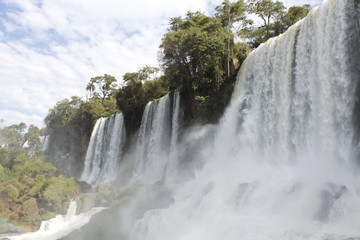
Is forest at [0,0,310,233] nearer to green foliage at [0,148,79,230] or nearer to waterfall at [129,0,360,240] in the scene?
green foliage at [0,148,79,230]

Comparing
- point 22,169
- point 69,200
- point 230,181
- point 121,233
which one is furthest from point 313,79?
point 22,169

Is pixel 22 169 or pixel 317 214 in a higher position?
pixel 22 169

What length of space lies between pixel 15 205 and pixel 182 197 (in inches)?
402

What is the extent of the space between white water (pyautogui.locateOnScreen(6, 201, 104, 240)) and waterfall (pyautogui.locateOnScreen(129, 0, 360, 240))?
4724 mm

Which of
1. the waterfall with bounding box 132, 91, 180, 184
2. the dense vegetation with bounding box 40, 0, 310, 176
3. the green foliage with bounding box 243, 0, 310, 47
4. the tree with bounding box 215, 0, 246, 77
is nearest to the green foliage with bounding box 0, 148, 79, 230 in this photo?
the waterfall with bounding box 132, 91, 180, 184

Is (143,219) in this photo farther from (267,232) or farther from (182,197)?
(267,232)

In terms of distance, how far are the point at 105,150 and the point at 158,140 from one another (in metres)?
10.7

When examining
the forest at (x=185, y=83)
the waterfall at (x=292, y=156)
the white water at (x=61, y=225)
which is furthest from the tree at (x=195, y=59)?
the white water at (x=61, y=225)

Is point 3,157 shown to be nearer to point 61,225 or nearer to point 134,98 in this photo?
point 134,98

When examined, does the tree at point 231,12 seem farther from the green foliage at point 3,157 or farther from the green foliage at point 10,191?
the green foliage at point 3,157

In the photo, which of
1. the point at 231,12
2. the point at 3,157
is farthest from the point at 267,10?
the point at 3,157

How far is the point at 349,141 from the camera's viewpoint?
10242mm

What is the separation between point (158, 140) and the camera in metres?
23.4

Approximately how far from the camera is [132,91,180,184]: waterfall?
22094mm
